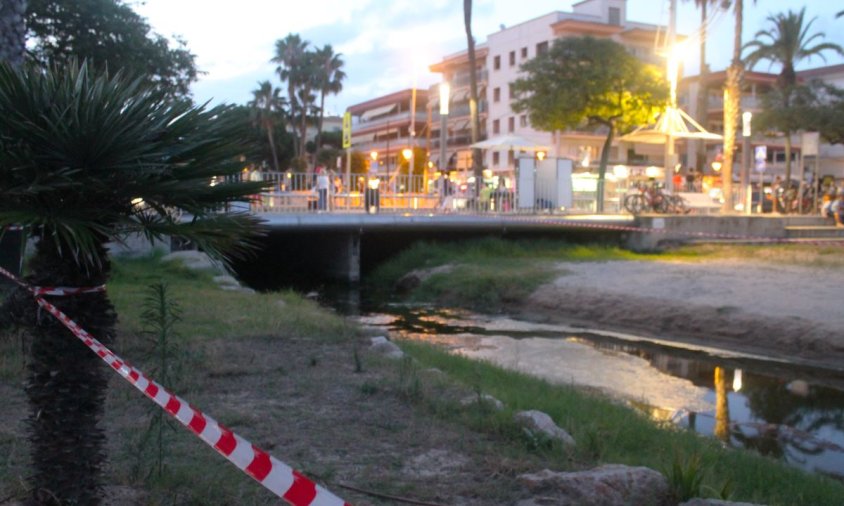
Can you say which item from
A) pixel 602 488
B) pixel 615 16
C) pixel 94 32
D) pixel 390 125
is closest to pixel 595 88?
pixel 94 32

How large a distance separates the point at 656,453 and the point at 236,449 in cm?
431

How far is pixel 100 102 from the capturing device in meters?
3.84

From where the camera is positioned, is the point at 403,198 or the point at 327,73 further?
the point at 327,73

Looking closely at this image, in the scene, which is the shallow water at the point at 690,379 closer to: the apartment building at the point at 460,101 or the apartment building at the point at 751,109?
the apartment building at the point at 751,109

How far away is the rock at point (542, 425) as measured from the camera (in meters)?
6.16

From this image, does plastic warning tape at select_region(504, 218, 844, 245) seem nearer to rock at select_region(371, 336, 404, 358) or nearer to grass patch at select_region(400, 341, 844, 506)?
rock at select_region(371, 336, 404, 358)

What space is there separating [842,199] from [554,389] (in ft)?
84.1

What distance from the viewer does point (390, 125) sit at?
7525 cm

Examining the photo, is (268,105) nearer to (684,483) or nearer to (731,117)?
(731,117)

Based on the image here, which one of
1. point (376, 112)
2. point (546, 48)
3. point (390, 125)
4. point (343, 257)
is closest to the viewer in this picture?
point (343, 257)

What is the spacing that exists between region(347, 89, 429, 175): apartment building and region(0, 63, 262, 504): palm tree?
65808 millimetres

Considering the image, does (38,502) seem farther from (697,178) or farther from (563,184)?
(697,178)

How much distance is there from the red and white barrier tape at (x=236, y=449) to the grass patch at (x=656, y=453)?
2.69m

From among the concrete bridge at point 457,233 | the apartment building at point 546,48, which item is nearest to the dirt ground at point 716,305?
the concrete bridge at point 457,233
